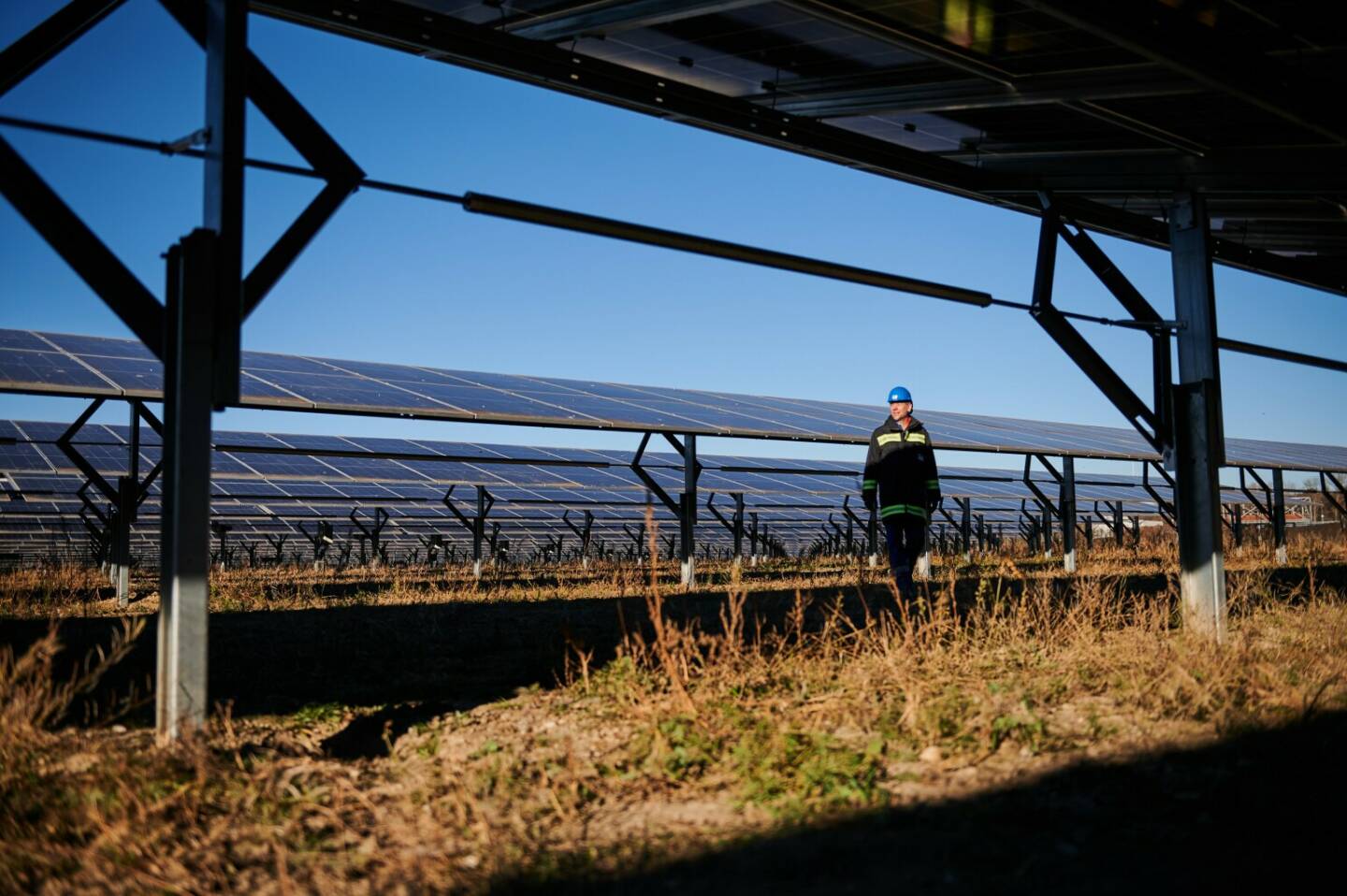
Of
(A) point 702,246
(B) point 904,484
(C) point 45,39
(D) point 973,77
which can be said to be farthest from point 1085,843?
(C) point 45,39

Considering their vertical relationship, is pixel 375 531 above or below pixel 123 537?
below

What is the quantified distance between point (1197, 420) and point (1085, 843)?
445 centimetres

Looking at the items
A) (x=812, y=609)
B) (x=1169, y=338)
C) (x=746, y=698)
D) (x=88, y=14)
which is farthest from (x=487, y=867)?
(x=812, y=609)

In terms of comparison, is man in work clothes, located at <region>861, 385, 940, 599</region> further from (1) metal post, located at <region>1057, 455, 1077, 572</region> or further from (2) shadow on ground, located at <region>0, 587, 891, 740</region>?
(1) metal post, located at <region>1057, 455, 1077, 572</region>

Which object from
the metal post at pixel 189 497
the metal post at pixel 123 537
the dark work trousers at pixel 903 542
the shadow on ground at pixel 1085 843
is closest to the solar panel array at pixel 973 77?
the metal post at pixel 189 497

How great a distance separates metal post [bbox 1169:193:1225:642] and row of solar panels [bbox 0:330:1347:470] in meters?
6.84

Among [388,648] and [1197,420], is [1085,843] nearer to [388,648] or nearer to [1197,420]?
[1197,420]

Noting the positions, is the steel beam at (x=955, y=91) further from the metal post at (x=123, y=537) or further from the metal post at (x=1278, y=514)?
the metal post at (x=1278, y=514)

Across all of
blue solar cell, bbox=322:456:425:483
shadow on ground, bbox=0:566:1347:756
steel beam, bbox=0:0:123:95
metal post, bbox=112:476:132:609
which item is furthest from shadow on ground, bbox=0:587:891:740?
blue solar cell, bbox=322:456:425:483

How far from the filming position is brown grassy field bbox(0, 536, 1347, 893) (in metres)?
3.16

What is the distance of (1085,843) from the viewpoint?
3287 mm

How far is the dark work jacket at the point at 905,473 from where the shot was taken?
8.14 m

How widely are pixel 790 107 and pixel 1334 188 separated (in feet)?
10.6

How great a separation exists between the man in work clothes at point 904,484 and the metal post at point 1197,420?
5.61ft
